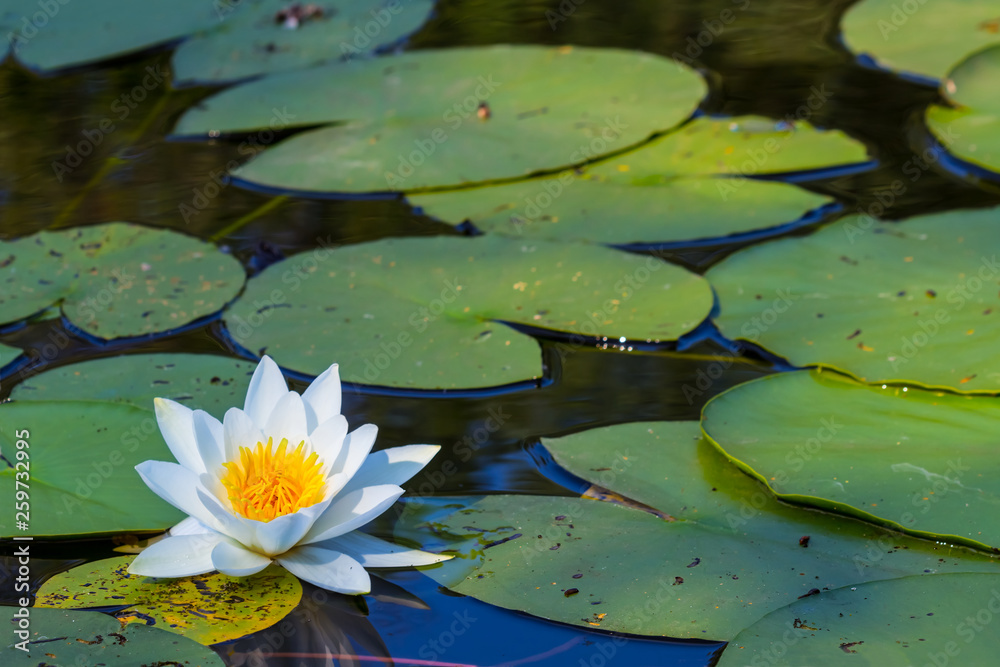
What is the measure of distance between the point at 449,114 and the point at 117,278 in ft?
4.73

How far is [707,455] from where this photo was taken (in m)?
1.84

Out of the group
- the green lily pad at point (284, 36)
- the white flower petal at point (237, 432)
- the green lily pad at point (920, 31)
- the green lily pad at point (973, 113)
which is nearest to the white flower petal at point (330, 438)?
the white flower petal at point (237, 432)

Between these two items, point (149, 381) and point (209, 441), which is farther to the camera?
point (149, 381)

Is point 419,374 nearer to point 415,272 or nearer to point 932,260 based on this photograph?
point 415,272

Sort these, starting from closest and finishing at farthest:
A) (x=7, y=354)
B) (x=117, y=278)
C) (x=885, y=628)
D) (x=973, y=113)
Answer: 1. (x=885, y=628)
2. (x=7, y=354)
3. (x=117, y=278)
4. (x=973, y=113)

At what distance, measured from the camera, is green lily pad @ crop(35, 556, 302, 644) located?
148 centimetres

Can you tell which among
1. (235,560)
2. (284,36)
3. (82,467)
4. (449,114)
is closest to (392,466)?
(235,560)

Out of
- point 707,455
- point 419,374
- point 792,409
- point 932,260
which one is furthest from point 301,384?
point 932,260

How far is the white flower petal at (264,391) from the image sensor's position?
1695 millimetres

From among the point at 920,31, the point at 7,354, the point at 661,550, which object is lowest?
the point at 661,550

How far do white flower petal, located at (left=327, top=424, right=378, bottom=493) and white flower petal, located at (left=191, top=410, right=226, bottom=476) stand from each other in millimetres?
206

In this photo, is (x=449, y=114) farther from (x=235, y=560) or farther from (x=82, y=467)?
(x=235, y=560)

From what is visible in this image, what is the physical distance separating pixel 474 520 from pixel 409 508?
5.5 inches

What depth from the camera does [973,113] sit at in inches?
124
